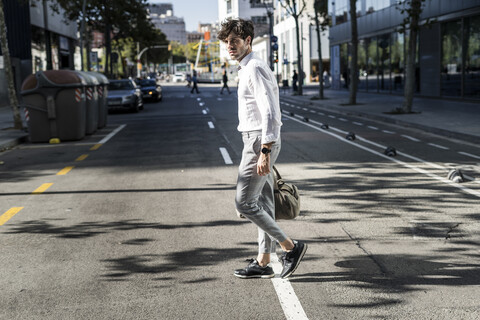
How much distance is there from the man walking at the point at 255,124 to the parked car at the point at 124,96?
23.1m

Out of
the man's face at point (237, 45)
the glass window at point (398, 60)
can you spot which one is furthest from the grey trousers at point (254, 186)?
the glass window at point (398, 60)

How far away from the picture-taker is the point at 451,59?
29.2 meters

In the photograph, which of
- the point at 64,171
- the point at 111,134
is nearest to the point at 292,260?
the point at 64,171

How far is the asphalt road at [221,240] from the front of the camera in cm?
411

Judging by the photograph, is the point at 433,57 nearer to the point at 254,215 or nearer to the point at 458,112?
the point at 458,112

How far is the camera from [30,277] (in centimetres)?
476

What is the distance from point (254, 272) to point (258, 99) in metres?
1.35

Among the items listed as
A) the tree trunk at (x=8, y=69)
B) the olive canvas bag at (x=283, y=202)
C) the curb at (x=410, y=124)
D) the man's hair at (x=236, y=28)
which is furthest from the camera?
the tree trunk at (x=8, y=69)

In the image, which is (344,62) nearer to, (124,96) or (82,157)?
(124,96)

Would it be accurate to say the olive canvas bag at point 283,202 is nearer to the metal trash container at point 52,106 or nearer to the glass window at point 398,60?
the metal trash container at point 52,106

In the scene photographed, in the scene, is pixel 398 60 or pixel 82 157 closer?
pixel 82 157

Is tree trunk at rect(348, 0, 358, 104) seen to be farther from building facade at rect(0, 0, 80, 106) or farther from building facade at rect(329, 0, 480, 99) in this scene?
building facade at rect(0, 0, 80, 106)

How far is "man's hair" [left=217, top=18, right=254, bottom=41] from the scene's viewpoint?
14.1ft

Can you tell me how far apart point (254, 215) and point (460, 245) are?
2.16 m
